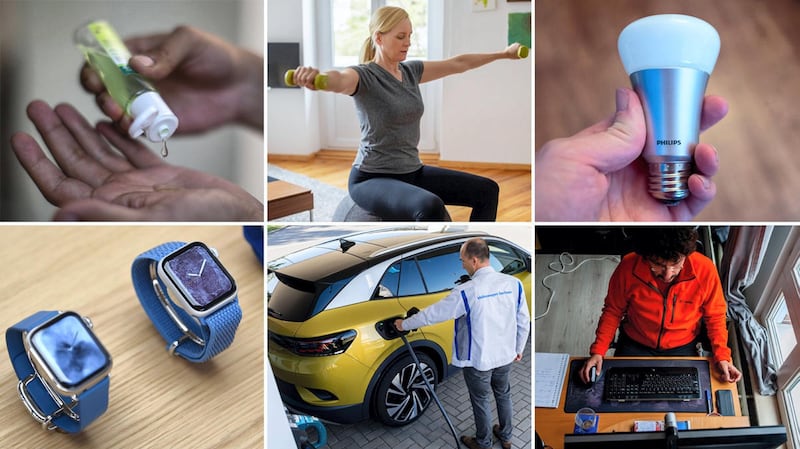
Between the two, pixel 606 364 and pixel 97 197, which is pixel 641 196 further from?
Result: pixel 97 197

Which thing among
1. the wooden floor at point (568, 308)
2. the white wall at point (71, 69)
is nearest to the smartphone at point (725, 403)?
the wooden floor at point (568, 308)

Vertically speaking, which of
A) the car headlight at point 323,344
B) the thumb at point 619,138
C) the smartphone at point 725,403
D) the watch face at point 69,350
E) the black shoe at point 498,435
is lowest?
the black shoe at point 498,435

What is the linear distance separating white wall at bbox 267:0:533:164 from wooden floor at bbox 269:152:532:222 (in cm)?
2

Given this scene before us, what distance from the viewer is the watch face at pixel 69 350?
2.80 feet

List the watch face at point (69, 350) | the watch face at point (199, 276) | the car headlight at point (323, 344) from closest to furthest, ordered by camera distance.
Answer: the watch face at point (69, 350) < the watch face at point (199, 276) < the car headlight at point (323, 344)

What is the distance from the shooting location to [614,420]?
3.71 feet

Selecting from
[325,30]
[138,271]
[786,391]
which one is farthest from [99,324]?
[786,391]

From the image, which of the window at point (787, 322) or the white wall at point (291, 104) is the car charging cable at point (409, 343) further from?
the window at point (787, 322)

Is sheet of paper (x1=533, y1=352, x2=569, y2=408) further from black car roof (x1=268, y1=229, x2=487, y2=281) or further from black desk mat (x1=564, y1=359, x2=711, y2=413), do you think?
black car roof (x1=268, y1=229, x2=487, y2=281)

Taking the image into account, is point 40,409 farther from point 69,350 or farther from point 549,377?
point 549,377

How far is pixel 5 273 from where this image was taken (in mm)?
1138

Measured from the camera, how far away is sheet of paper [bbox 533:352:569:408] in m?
1.16

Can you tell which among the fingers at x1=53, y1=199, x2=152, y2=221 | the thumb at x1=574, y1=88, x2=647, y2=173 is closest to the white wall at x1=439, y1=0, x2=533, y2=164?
the thumb at x1=574, y1=88, x2=647, y2=173

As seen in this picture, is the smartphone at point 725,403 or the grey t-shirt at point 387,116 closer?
the grey t-shirt at point 387,116
